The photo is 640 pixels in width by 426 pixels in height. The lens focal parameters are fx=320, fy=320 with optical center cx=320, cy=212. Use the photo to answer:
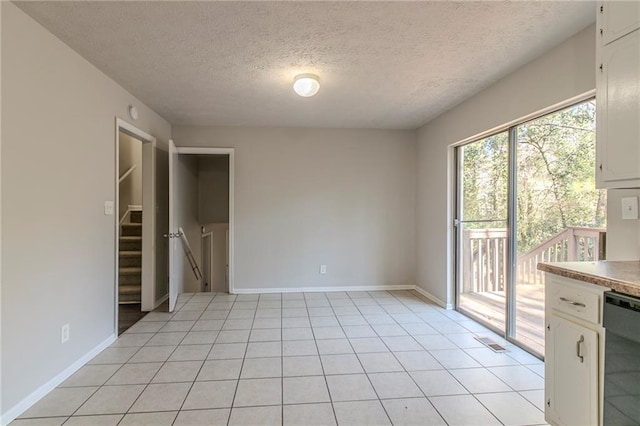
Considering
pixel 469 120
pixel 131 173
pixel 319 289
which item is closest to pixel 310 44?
pixel 469 120

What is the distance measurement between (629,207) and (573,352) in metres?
0.89

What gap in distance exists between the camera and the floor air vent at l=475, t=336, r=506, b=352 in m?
2.74

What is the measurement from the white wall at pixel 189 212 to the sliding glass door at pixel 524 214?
3.83 m

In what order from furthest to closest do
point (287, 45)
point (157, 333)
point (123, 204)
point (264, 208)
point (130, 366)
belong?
point (123, 204) < point (264, 208) < point (157, 333) < point (130, 366) < point (287, 45)

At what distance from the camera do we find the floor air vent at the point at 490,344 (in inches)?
108

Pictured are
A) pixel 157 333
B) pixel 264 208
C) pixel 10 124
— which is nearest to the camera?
pixel 10 124

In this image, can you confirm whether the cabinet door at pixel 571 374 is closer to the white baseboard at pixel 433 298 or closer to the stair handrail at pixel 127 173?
the white baseboard at pixel 433 298

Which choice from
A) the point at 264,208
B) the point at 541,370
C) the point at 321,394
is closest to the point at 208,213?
the point at 264,208

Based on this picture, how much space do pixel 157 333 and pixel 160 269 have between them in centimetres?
118

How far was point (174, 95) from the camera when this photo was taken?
10.7ft

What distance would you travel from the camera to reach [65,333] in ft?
7.45

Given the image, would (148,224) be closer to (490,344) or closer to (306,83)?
(306,83)

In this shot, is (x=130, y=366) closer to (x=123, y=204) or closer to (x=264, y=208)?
(x=264, y=208)

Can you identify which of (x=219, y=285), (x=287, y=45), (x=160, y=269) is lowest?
(x=219, y=285)
